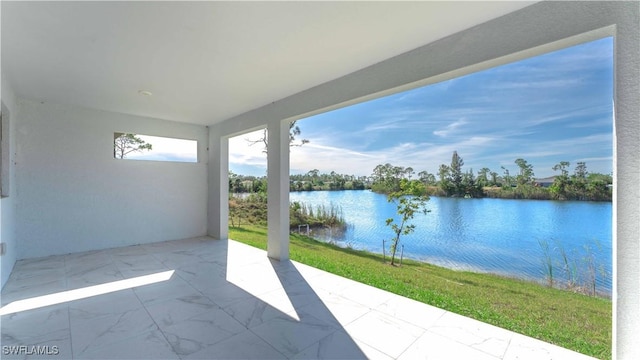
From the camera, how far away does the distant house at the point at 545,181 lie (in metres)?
4.23

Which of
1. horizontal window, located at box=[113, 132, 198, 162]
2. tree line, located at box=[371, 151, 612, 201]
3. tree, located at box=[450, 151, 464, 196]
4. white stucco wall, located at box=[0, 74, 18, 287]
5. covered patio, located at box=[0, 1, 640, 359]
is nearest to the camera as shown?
covered patio, located at box=[0, 1, 640, 359]

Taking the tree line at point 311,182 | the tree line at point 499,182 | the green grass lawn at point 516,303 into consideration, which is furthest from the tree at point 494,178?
the tree line at point 311,182

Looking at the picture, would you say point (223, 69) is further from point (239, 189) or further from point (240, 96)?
point (239, 189)

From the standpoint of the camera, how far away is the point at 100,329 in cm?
223

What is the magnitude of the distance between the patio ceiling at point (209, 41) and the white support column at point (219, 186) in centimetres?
210

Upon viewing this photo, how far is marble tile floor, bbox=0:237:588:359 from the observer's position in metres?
1.97

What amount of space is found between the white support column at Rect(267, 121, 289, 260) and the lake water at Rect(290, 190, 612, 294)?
2480 mm

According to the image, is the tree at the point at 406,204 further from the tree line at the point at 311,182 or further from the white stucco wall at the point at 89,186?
the white stucco wall at the point at 89,186

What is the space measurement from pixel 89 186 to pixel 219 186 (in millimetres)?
2241

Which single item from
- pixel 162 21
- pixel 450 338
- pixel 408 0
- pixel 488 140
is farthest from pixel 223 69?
pixel 488 140

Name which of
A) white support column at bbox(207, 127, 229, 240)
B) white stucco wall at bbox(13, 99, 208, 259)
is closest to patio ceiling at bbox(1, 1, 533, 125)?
white stucco wall at bbox(13, 99, 208, 259)

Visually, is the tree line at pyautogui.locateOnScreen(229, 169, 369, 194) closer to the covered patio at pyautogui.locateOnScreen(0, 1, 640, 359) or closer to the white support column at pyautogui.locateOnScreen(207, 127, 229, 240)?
the white support column at pyautogui.locateOnScreen(207, 127, 229, 240)

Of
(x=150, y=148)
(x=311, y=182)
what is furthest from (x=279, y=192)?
(x=311, y=182)

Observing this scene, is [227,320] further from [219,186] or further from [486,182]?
[486,182]
